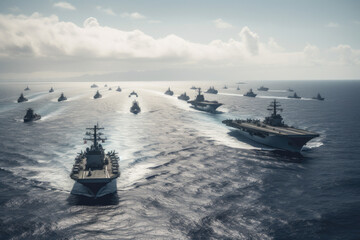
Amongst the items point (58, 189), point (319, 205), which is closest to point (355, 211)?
point (319, 205)

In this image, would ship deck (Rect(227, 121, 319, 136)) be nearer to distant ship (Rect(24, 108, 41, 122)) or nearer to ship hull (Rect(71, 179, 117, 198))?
ship hull (Rect(71, 179, 117, 198))

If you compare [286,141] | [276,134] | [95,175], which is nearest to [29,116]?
[95,175]

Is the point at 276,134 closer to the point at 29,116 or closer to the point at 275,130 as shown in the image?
the point at 275,130

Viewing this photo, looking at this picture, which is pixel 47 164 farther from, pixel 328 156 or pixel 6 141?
pixel 328 156

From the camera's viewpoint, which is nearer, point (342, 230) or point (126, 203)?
point (342, 230)

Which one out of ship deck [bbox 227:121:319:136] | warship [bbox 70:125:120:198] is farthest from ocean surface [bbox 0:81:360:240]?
ship deck [bbox 227:121:319:136]

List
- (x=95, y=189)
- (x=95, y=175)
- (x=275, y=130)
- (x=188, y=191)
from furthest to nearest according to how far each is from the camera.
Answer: (x=275, y=130) < (x=188, y=191) < (x=95, y=175) < (x=95, y=189)

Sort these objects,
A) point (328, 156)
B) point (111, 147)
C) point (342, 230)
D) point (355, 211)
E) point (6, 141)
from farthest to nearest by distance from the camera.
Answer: point (6, 141), point (111, 147), point (328, 156), point (355, 211), point (342, 230)
